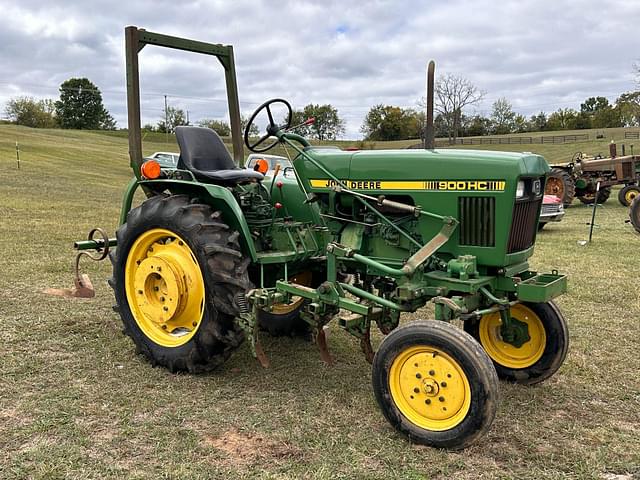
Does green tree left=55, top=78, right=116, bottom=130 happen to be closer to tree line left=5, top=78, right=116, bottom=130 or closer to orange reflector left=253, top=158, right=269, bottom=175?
Result: tree line left=5, top=78, right=116, bottom=130

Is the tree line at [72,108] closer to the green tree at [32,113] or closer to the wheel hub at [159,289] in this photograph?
the green tree at [32,113]

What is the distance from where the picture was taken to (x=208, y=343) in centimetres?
360

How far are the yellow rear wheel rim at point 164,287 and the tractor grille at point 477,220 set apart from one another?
1654 millimetres

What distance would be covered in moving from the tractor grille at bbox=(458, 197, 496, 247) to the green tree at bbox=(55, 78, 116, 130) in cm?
6960

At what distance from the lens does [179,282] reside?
3691 mm

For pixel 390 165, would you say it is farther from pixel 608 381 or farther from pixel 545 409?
pixel 608 381

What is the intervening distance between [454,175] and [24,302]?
3.96 metres

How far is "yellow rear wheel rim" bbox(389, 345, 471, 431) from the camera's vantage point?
9.21ft

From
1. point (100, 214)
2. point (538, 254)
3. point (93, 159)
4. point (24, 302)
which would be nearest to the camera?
point (24, 302)

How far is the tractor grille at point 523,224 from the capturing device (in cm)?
334

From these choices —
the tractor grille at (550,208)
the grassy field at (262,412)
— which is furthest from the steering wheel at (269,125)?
the tractor grille at (550,208)

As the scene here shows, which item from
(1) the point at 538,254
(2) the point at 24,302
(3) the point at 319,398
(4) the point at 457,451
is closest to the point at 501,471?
(4) the point at 457,451

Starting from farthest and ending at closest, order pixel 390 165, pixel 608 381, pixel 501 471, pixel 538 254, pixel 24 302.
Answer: pixel 538 254
pixel 24 302
pixel 608 381
pixel 390 165
pixel 501 471

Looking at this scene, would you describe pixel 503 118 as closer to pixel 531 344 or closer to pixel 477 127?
pixel 477 127
